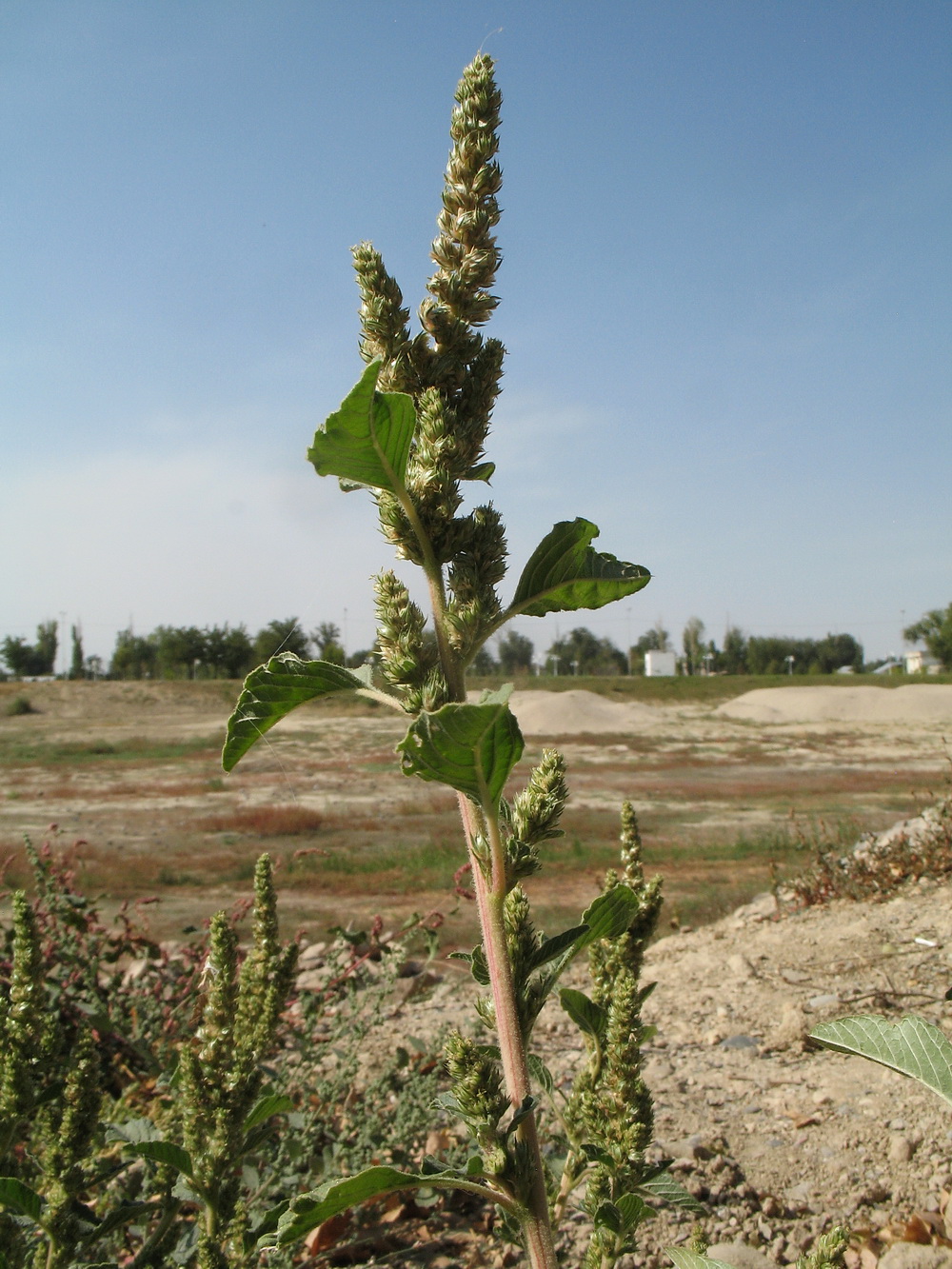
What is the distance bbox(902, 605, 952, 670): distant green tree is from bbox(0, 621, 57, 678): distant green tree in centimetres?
5934

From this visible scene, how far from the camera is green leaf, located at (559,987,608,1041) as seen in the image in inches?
57.6

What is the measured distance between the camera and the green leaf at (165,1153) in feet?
4.88

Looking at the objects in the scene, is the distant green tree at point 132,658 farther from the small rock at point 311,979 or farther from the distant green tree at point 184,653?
the small rock at point 311,979

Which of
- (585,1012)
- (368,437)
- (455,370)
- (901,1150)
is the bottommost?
(901,1150)

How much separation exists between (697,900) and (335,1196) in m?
6.67

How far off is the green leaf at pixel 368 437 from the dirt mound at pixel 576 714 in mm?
27500

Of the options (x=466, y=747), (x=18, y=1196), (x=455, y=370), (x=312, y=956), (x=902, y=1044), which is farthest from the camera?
(x=312, y=956)

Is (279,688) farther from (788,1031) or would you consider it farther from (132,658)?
(132,658)

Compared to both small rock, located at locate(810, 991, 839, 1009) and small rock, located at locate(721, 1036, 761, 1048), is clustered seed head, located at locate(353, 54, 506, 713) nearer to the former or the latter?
small rock, located at locate(721, 1036, 761, 1048)

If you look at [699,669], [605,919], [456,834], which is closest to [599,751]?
[456,834]

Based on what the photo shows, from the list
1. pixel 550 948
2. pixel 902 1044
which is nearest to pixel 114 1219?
pixel 550 948

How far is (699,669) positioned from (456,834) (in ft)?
205

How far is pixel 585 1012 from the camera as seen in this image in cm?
149

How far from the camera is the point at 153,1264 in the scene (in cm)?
178
